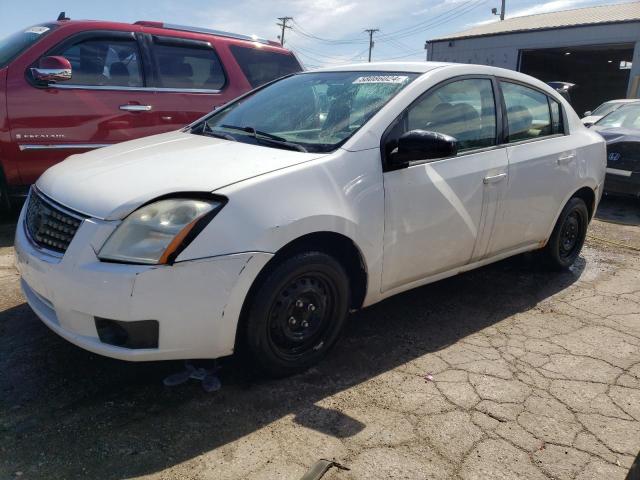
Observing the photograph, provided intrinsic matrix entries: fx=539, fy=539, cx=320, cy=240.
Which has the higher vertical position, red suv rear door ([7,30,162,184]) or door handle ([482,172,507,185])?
red suv rear door ([7,30,162,184])

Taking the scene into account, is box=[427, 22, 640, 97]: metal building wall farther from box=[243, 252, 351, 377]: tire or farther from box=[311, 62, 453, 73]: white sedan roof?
box=[243, 252, 351, 377]: tire

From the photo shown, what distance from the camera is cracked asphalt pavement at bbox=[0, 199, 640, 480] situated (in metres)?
2.18

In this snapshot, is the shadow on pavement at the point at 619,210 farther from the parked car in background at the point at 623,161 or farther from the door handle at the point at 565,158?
the door handle at the point at 565,158

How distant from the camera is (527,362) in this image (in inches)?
121

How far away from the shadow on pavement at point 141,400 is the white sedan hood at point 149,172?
0.88m

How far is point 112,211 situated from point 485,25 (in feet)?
104

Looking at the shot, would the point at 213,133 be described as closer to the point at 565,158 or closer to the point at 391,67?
the point at 391,67

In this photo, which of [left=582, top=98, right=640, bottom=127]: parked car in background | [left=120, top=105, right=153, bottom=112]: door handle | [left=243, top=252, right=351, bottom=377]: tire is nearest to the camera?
[left=243, top=252, right=351, bottom=377]: tire

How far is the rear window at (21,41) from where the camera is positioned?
15.6 ft

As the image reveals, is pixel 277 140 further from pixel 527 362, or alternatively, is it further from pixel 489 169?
pixel 527 362

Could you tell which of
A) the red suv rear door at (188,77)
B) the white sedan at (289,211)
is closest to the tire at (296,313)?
the white sedan at (289,211)

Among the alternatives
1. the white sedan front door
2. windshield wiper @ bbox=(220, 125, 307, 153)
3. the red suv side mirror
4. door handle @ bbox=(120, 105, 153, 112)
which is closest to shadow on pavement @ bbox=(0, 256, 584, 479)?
the white sedan front door

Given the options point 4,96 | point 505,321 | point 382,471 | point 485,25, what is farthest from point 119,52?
point 485,25

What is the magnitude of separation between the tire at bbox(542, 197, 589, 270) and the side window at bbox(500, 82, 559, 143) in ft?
2.27
